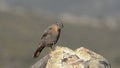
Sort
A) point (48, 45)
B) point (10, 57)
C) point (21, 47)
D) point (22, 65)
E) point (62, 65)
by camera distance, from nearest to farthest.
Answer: point (62, 65) → point (48, 45) → point (22, 65) → point (10, 57) → point (21, 47)

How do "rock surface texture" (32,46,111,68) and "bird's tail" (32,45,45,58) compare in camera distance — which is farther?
"bird's tail" (32,45,45,58)

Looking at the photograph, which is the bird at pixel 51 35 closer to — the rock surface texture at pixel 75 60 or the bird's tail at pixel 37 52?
the bird's tail at pixel 37 52

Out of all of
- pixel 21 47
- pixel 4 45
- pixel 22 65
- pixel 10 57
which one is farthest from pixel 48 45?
pixel 21 47

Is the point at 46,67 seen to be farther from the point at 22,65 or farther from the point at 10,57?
the point at 10,57

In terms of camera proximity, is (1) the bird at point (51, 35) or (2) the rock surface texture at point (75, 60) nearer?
(2) the rock surface texture at point (75, 60)

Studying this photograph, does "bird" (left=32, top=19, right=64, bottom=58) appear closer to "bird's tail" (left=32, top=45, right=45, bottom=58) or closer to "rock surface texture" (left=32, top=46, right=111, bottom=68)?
"bird's tail" (left=32, top=45, right=45, bottom=58)

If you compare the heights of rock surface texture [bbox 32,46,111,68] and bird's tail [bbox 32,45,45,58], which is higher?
bird's tail [bbox 32,45,45,58]

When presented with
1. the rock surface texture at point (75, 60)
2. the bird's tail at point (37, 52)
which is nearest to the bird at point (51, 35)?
the bird's tail at point (37, 52)

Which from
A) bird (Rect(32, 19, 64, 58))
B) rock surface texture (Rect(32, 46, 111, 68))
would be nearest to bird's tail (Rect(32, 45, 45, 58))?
bird (Rect(32, 19, 64, 58))

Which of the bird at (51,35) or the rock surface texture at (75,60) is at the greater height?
the bird at (51,35)

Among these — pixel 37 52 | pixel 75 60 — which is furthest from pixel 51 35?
pixel 75 60

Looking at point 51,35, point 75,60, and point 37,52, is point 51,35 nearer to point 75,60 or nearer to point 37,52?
point 37,52
